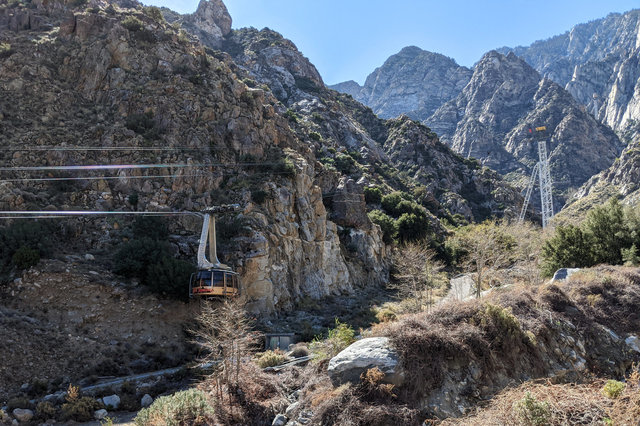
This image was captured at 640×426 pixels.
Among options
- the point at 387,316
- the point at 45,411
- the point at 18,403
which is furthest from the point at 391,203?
the point at 18,403

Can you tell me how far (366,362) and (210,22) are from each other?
358 ft

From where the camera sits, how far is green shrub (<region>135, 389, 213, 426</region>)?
9.52 metres

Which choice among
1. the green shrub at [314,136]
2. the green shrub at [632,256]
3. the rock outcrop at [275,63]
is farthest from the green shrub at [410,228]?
the rock outcrop at [275,63]

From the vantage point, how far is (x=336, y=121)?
77938 mm

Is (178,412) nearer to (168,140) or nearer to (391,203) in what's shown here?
(168,140)

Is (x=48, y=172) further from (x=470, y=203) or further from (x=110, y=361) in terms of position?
(x=470, y=203)

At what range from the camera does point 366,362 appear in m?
9.21

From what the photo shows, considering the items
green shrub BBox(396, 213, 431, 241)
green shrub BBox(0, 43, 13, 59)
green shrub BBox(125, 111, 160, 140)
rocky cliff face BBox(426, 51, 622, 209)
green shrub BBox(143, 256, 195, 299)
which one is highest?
rocky cliff face BBox(426, 51, 622, 209)

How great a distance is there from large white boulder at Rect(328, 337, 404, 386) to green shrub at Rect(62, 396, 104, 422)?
9.17m

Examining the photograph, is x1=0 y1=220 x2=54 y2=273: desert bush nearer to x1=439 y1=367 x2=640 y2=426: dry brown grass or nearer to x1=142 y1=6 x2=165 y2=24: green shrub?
x1=439 y1=367 x2=640 y2=426: dry brown grass

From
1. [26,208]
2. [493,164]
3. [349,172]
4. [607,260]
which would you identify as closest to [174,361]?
[26,208]

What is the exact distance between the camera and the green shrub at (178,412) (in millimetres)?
9516

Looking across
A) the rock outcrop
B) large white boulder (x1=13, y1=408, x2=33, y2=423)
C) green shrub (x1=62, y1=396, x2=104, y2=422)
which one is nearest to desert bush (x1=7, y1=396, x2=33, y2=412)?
large white boulder (x1=13, y1=408, x2=33, y2=423)

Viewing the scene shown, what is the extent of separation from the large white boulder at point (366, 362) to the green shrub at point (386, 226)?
36.1 metres
